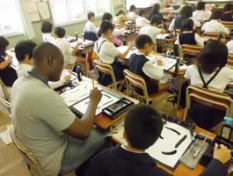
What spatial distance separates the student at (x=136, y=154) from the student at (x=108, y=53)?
85.7 inches

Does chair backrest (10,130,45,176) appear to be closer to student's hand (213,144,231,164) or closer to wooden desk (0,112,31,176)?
wooden desk (0,112,31,176)

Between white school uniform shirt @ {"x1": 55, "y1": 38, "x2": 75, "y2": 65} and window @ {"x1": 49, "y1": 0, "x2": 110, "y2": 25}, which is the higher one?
window @ {"x1": 49, "y1": 0, "x2": 110, "y2": 25}

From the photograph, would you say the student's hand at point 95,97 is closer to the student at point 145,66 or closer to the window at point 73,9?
the student at point 145,66

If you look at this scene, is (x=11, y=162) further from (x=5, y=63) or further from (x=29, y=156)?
(x=5, y=63)

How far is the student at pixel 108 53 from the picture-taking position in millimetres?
3127

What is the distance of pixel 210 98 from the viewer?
1791 mm

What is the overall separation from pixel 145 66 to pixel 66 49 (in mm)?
1754

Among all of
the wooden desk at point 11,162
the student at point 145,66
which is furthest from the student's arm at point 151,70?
the wooden desk at point 11,162

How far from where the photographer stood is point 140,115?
3.05 ft

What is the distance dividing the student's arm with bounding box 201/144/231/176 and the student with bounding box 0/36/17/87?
3.07 meters

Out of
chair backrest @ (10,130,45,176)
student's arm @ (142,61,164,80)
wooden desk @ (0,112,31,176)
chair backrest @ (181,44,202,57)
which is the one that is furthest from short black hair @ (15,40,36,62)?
chair backrest @ (181,44,202,57)

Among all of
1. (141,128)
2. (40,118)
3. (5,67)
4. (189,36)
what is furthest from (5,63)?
(189,36)

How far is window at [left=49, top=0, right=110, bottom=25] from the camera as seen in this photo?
6073mm

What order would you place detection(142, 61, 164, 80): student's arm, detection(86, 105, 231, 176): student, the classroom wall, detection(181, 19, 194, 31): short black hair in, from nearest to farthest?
1. detection(86, 105, 231, 176): student
2. detection(142, 61, 164, 80): student's arm
3. detection(181, 19, 194, 31): short black hair
4. the classroom wall
